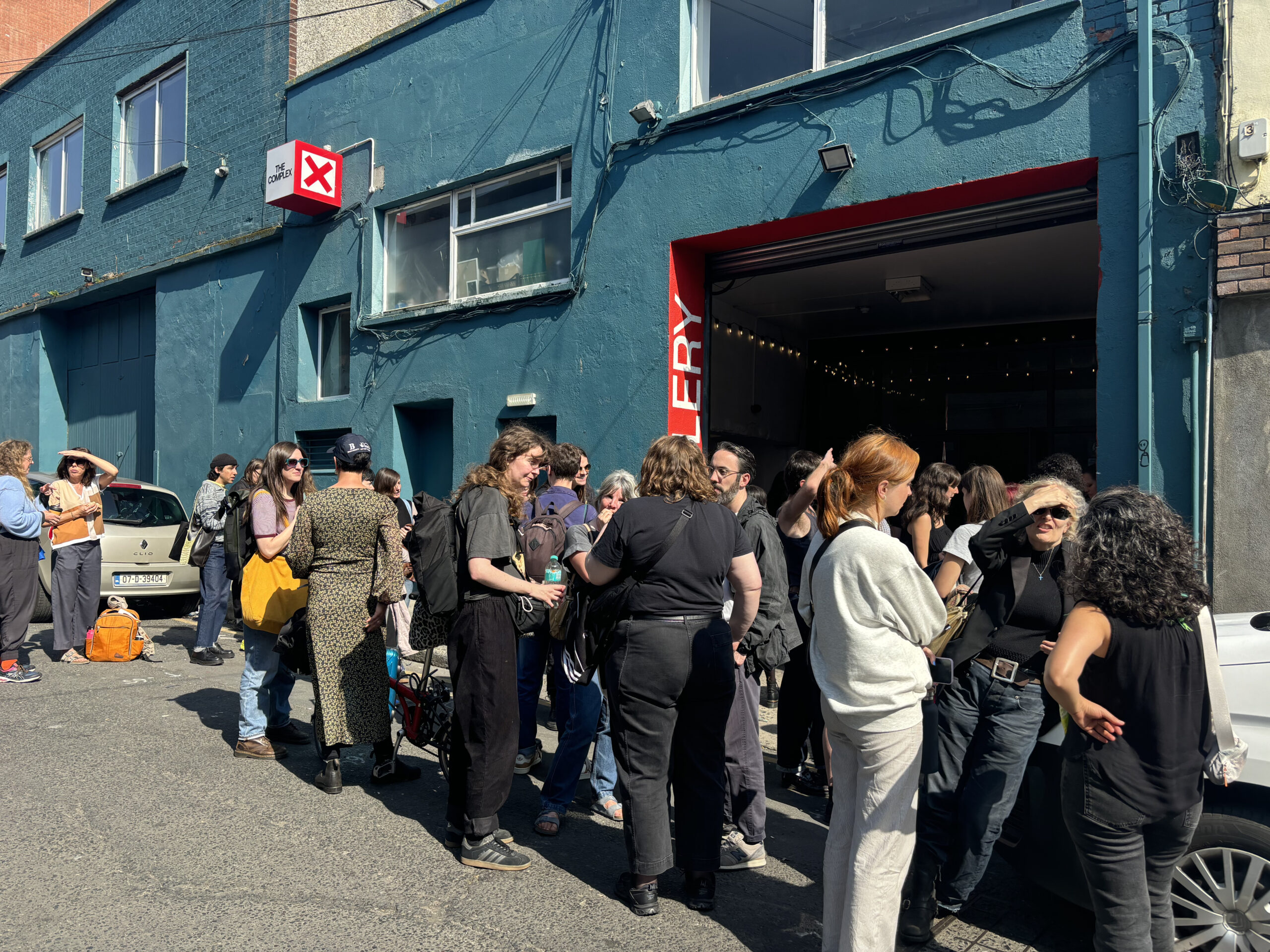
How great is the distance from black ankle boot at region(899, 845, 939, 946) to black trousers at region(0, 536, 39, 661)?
687 centimetres

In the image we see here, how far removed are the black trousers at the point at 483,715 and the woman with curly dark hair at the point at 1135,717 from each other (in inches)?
93.1

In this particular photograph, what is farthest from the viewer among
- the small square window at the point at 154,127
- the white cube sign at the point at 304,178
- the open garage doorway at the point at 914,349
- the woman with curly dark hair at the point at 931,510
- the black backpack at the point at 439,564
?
the small square window at the point at 154,127

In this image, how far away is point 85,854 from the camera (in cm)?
397

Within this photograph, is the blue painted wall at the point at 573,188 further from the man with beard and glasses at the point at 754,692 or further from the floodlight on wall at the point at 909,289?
the man with beard and glasses at the point at 754,692

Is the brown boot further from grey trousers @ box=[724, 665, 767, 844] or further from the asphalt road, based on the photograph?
grey trousers @ box=[724, 665, 767, 844]

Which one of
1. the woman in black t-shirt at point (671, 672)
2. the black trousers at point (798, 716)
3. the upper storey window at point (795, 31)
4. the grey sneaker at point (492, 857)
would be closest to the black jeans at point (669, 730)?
the woman in black t-shirt at point (671, 672)

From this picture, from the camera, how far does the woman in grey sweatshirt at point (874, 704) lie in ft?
9.50

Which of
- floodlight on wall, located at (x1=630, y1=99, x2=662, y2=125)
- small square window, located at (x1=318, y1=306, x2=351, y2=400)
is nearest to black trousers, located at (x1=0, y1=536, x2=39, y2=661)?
small square window, located at (x1=318, y1=306, x2=351, y2=400)

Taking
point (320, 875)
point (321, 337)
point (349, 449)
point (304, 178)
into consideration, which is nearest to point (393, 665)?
point (349, 449)

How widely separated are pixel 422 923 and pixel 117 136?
16.6 metres

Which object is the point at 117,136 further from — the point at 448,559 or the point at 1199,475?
the point at 1199,475

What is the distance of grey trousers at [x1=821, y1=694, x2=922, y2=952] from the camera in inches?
115

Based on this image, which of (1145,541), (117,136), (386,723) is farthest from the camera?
(117,136)

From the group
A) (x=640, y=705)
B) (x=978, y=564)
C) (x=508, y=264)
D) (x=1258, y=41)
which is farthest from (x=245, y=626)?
(x=1258, y=41)
